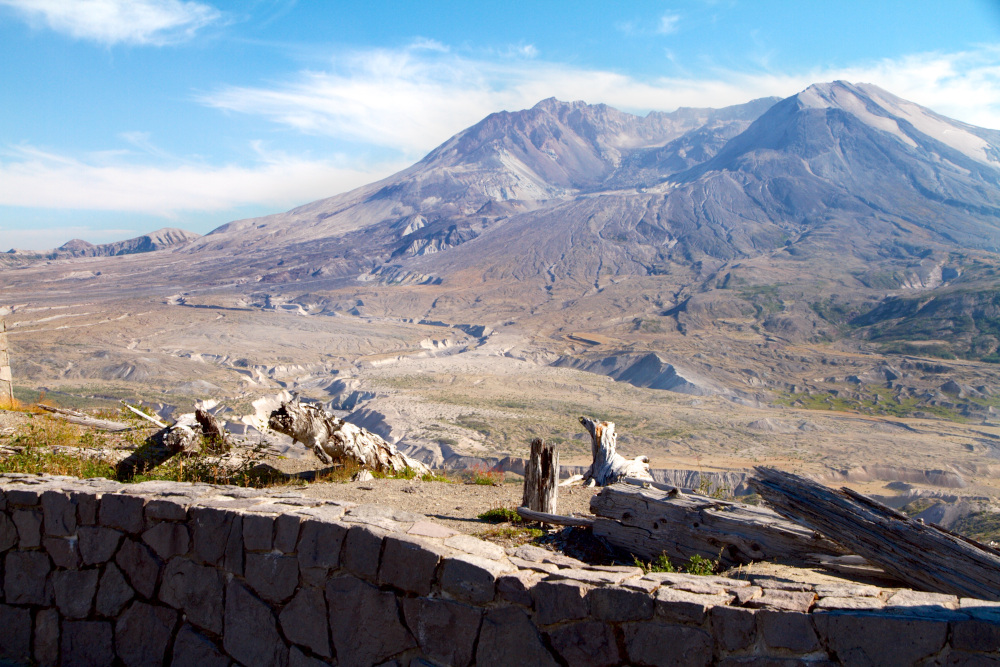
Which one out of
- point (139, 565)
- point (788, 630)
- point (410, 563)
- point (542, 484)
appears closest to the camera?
point (788, 630)

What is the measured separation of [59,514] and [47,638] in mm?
942

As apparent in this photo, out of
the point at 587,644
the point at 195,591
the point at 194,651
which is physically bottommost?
the point at 194,651

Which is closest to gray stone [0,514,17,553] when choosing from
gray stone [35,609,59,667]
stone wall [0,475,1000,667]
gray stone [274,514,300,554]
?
stone wall [0,475,1000,667]

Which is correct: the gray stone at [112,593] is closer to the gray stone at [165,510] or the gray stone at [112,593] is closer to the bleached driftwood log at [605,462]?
the gray stone at [165,510]

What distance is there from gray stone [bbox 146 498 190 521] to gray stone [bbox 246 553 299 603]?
67 cm

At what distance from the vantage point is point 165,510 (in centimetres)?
474

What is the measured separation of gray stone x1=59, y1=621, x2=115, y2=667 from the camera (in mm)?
4879

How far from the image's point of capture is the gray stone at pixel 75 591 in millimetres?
4941

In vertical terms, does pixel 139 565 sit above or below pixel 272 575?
below

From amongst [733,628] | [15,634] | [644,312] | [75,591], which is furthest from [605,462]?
[644,312]

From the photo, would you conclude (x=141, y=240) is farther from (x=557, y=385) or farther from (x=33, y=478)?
(x=33, y=478)

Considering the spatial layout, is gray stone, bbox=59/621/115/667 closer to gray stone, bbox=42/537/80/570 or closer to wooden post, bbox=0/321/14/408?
gray stone, bbox=42/537/80/570

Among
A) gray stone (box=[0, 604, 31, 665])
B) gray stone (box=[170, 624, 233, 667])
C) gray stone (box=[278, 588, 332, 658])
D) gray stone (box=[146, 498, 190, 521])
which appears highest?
gray stone (box=[146, 498, 190, 521])

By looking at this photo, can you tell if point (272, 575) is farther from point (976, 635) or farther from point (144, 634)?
point (976, 635)
